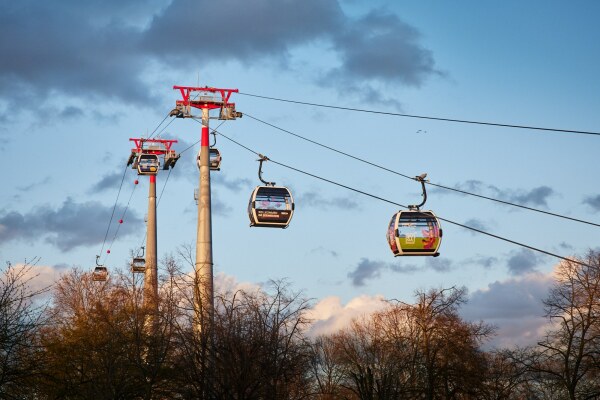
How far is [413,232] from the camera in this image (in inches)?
1195

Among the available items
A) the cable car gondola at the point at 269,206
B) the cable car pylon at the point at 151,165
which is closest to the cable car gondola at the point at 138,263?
the cable car pylon at the point at 151,165

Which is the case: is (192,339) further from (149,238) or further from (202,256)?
(149,238)

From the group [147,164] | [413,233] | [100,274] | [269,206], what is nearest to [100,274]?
[100,274]

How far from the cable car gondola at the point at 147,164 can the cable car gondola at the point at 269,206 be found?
3952 cm

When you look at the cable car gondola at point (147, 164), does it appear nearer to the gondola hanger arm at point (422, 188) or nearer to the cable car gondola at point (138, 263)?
the cable car gondola at point (138, 263)

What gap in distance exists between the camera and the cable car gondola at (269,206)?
32406mm

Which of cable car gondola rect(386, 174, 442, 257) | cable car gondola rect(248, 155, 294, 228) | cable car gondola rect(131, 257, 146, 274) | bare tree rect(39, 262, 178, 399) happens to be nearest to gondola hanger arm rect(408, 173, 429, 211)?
cable car gondola rect(386, 174, 442, 257)

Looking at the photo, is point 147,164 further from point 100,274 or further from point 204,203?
point 204,203

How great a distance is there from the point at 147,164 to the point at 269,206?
132 ft

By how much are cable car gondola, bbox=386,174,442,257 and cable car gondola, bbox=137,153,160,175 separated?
42.7 meters

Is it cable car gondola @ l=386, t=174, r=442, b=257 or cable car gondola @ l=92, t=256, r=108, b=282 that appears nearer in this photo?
cable car gondola @ l=386, t=174, r=442, b=257

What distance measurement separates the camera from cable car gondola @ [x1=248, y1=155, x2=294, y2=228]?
3241cm

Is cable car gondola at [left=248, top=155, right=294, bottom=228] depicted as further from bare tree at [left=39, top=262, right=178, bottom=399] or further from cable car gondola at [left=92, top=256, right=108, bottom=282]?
cable car gondola at [left=92, top=256, right=108, bottom=282]

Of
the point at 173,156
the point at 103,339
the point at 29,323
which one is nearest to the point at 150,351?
the point at 103,339
